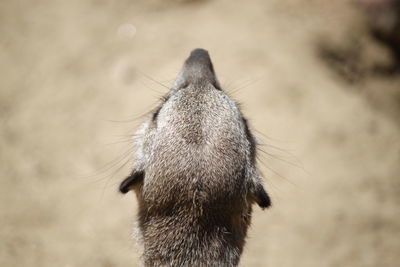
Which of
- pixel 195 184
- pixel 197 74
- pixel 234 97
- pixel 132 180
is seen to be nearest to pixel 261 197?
pixel 195 184

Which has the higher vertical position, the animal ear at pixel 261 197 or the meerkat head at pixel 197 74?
the meerkat head at pixel 197 74

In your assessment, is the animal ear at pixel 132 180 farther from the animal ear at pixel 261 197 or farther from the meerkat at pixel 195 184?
Result: the animal ear at pixel 261 197

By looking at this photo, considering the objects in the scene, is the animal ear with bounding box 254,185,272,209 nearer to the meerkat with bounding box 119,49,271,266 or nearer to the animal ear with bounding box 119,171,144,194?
the meerkat with bounding box 119,49,271,266

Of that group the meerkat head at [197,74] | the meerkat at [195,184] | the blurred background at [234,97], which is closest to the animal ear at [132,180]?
the meerkat at [195,184]

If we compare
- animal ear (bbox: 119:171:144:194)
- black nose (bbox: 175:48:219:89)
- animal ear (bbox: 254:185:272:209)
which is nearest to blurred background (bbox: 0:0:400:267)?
black nose (bbox: 175:48:219:89)

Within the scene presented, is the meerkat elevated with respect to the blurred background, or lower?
lower

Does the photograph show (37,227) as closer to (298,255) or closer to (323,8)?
(298,255)

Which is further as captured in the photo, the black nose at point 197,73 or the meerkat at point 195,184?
the black nose at point 197,73
